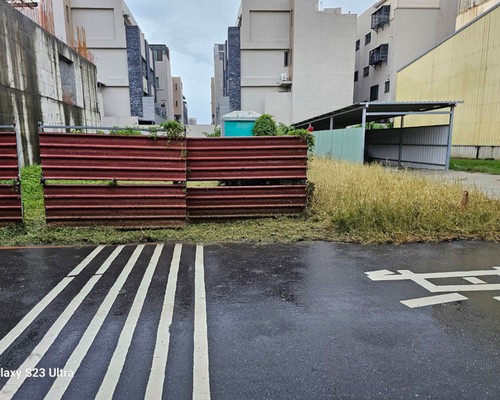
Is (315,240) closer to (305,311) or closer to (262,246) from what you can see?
(262,246)

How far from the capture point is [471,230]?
6.21 metres

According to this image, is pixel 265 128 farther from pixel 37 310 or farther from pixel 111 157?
pixel 37 310

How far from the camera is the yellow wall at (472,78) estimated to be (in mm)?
19734

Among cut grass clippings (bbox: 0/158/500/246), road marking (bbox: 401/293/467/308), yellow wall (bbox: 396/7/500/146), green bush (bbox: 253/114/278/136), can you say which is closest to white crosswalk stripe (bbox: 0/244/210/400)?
cut grass clippings (bbox: 0/158/500/246)

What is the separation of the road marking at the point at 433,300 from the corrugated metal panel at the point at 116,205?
4.26 m

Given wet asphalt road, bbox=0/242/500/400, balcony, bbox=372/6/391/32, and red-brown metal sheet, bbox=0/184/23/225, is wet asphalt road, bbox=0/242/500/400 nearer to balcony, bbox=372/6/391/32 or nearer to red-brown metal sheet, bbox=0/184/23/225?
red-brown metal sheet, bbox=0/184/23/225

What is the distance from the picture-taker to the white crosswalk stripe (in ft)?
7.86

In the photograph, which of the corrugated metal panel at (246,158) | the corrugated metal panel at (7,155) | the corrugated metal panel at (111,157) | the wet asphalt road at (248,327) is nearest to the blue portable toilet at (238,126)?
the corrugated metal panel at (246,158)

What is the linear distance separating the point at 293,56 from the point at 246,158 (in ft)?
107

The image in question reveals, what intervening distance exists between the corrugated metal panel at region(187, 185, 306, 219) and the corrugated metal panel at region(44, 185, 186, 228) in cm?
38

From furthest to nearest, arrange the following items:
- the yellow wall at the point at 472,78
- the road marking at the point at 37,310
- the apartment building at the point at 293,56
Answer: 1. the apartment building at the point at 293,56
2. the yellow wall at the point at 472,78
3. the road marking at the point at 37,310

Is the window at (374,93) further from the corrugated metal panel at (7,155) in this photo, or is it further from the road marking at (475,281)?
the corrugated metal panel at (7,155)

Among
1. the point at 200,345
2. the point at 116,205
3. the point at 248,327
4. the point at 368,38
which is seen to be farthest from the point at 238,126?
the point at 368,38

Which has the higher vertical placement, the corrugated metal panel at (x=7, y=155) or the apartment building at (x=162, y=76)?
the apartment building at (x=162, y=76)
